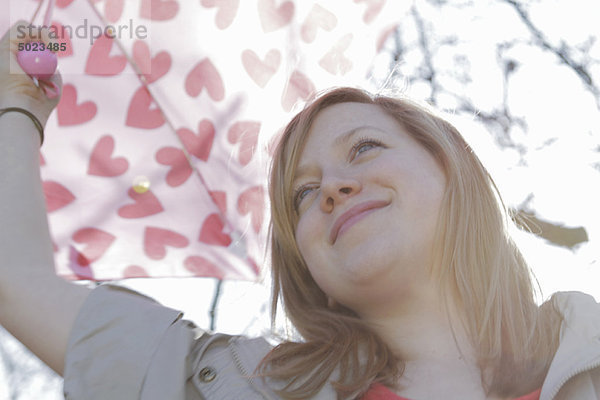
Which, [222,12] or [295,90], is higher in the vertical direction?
[222,12]

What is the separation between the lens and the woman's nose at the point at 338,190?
198 centimetres

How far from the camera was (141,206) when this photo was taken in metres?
2.84

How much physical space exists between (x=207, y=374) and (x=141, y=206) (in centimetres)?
124

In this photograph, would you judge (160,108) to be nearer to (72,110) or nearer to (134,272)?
(72,110)

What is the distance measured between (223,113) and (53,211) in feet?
2.54

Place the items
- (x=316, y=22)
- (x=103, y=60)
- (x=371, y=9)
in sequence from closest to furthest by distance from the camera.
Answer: (x=103, y=60) < (x=316, y=22) < (x=371, y=9)

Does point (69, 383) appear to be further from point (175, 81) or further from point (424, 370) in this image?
point (175, 81)

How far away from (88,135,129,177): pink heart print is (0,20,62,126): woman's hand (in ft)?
2.22

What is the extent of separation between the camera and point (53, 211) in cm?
271

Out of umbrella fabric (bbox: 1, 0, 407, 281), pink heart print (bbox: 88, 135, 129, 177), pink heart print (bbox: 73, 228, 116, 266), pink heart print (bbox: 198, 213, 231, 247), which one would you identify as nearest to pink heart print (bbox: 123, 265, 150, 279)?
umbrella fabric (bbox: 1, 0, 407, 281)

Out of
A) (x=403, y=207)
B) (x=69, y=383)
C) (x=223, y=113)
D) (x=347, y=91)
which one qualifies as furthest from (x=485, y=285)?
(x=223, y=113)

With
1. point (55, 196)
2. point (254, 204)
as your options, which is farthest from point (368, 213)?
point (55, 196)

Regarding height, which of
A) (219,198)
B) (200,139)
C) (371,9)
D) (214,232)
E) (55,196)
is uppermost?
(371,9)

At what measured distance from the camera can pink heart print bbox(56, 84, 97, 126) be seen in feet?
8.93
